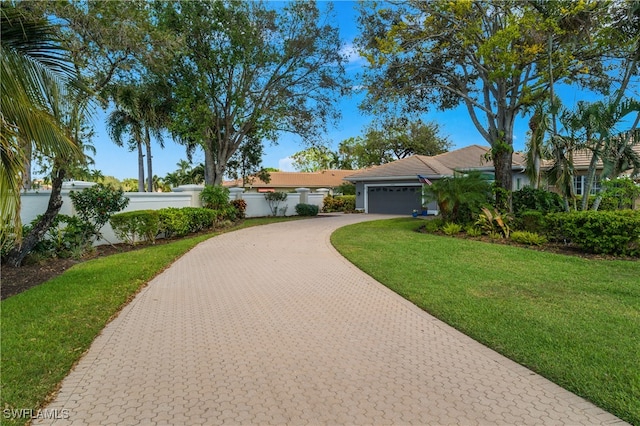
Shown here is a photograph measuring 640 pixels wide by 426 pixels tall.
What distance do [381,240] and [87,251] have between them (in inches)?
341

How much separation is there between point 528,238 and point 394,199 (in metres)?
16.5

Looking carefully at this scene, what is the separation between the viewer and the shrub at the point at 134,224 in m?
11.2

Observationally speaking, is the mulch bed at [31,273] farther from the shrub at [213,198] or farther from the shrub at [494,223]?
the shrub at [494,223]

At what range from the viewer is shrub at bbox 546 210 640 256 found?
9.03 meters

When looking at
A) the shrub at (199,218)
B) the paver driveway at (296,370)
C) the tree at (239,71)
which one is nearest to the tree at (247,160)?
the tree at (239,71)

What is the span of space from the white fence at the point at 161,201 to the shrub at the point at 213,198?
281mm

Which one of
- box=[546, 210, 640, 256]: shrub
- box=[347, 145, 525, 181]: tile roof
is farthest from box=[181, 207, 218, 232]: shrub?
box=[347, 145, 525, 181]: tile roof

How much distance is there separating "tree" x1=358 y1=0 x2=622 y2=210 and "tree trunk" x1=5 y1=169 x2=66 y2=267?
11454mm

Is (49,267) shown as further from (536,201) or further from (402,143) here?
(402,143)

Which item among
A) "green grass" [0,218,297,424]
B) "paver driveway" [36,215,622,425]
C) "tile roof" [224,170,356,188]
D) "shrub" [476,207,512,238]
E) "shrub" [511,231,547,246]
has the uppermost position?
"tile roof" [224,170,356,188]

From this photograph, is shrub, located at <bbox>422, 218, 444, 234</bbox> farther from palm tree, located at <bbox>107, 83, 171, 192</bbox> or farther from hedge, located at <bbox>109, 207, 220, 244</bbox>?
palm tree, located at <bbox>107, 83, 171, 192</bbox>

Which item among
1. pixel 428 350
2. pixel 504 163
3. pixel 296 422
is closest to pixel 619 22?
pixel 504 163

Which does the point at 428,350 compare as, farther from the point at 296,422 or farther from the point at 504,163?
the point at 504,163

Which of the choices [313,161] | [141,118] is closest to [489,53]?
[141,118]
